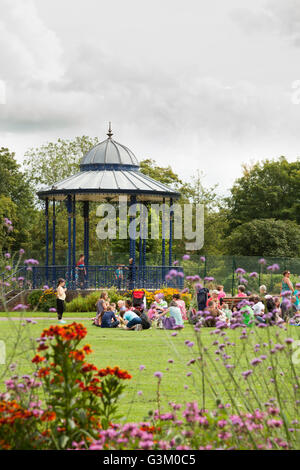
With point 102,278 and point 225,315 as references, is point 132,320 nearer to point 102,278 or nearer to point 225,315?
point 225,315

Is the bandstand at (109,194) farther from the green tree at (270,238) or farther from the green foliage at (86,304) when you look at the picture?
the green tree at (270,238)

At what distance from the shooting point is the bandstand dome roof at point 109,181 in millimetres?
26045

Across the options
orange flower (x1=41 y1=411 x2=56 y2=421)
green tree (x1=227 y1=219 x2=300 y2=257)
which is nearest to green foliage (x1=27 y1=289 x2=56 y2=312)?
orange flower (x1=41 y1=411 x2=56 y2=421)

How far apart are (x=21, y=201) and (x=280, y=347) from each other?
52.3 m

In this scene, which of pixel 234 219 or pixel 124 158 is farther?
pixel 234 219

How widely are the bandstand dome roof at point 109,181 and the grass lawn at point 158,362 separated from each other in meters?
7.61

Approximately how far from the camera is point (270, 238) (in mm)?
48094

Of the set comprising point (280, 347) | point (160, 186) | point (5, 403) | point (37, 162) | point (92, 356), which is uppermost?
point (37, 162)

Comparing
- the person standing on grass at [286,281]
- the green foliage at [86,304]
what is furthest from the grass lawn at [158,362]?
the green foliage at [86,304]

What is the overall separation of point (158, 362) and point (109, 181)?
600 inches

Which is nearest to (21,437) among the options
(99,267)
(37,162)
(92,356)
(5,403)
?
(5,403)

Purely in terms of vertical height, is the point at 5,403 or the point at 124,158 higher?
the point at 124,158
